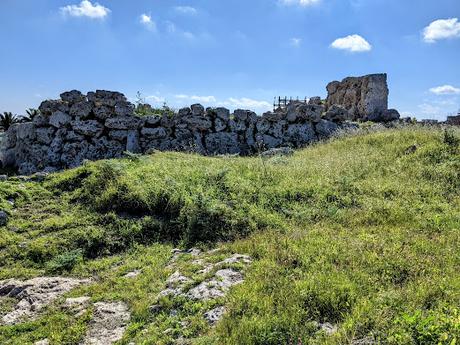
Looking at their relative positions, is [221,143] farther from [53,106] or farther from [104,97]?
[53,106]

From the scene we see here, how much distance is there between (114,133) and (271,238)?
1079 centimetres

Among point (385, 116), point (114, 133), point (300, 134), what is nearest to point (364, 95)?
point (385, 116)

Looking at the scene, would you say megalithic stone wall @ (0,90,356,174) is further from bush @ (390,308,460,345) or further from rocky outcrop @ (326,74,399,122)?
bush @ (390,308,460,345)

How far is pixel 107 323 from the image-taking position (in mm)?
4988

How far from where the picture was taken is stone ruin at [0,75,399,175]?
51.4 feet

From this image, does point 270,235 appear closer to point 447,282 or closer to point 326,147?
point 447,282

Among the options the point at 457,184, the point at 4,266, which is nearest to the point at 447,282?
the point at 457,184

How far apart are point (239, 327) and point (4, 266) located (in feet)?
15.6

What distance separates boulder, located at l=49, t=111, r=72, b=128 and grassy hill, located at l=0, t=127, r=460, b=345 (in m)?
5.31

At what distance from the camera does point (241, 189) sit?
910cm

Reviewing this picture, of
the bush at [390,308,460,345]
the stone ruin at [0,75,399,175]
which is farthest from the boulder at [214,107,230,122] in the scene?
the bush at [390,308,460,345]

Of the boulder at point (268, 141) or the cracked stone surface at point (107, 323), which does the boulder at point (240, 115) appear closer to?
the boulder at point (268, 141)

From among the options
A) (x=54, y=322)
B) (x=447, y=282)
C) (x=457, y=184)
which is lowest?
(x=54, y=322)

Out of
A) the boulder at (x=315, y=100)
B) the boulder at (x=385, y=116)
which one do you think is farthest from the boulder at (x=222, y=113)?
the boulder at (x=315, y=100)
